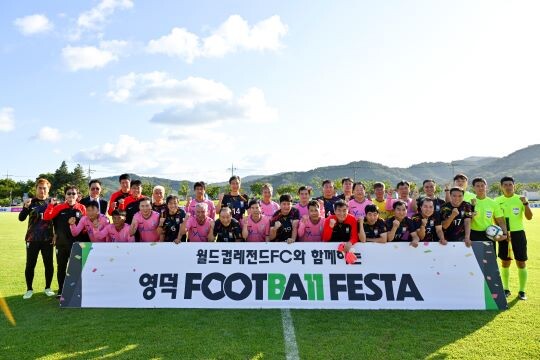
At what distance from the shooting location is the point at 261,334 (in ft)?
16.8

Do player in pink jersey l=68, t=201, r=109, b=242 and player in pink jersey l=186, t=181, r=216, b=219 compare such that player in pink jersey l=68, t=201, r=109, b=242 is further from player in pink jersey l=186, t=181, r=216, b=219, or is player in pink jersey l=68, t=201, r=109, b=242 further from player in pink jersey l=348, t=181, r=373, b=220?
player in pink jersey l=348, t=181, r=373, b=220

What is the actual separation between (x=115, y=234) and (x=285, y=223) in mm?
3034

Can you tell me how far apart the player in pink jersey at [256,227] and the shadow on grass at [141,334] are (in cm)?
146

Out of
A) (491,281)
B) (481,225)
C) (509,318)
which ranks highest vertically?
(481,225)

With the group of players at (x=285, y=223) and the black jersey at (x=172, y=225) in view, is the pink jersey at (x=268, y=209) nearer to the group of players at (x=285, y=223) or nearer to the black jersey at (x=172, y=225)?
the group of players at (x=285, y=223)

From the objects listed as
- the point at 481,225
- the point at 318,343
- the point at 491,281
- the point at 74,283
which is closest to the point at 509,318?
the point at 491,281

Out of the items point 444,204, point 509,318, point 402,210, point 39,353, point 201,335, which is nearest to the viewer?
point 39,353

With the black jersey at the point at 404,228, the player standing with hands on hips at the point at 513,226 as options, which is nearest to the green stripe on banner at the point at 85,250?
the black jersey at the point at 404,228

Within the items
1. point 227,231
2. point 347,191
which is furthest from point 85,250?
point 347,191

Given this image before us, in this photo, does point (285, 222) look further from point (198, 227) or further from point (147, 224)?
point (147, 224)

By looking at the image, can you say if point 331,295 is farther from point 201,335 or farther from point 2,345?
point 2,345

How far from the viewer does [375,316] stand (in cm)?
585

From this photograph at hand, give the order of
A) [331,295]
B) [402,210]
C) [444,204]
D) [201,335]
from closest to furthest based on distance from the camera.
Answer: [201,335] → [331,295] → [402,210] → [444,204]

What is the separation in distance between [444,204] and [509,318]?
212cm
